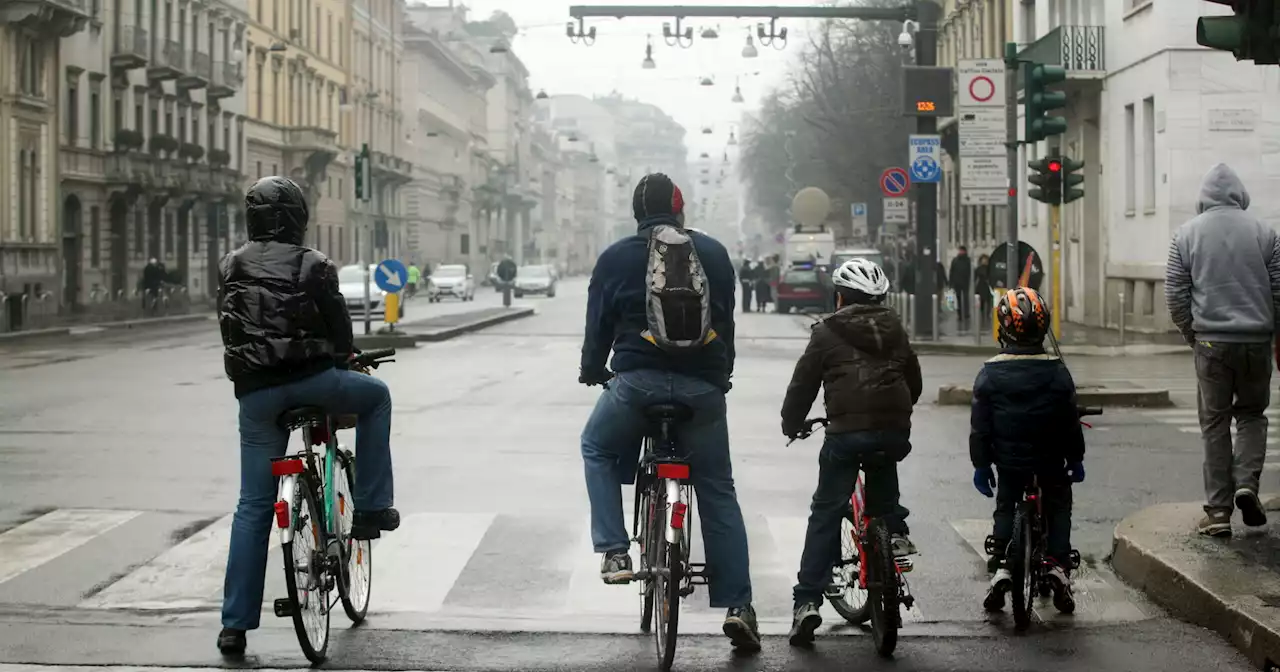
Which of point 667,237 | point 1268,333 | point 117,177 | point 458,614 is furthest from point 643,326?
point 117,177

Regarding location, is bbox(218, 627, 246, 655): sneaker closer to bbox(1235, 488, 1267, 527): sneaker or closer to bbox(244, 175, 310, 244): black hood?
bbox(244, 175, 310, 244): black hood

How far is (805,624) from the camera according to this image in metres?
7.30

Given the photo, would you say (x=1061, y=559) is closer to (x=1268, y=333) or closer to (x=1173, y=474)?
(x=1268, y=333)

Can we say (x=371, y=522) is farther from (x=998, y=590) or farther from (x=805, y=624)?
(x=998, y=590)

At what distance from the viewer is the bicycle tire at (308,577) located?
6609mm

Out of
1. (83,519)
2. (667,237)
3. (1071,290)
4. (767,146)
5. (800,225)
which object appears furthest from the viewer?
(767,146)

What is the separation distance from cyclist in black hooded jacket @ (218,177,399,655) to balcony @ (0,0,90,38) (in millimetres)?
45251

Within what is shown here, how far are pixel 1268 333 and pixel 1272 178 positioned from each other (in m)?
25.0

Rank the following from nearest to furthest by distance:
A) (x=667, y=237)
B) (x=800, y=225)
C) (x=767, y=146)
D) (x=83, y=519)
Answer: (x=667, y=237) → (x=83, y=519) → (x=800, y=225) → (x=767, y=146)

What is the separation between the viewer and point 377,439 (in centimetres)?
734

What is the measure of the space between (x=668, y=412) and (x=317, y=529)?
4.34 ft

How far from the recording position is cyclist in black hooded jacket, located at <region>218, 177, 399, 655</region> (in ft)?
22.7

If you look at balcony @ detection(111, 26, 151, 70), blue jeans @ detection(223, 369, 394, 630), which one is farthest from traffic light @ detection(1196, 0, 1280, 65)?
balcony @ detection(111, 26, 151, 70)

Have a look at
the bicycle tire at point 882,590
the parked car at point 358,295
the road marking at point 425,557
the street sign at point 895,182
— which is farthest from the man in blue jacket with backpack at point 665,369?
the parked car at point 358,295
